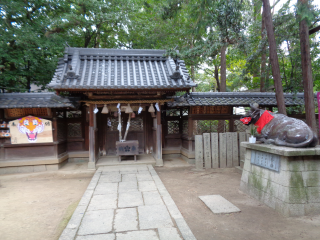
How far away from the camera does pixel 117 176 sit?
6574 millimetres

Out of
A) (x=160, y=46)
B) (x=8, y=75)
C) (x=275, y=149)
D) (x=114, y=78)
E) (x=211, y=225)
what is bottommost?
(x=211, y=225)

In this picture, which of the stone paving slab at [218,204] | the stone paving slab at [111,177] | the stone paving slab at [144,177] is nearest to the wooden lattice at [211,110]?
the stone paving slab at [144,177]

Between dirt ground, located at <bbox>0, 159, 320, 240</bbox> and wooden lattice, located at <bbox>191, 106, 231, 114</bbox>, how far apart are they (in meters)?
2.71

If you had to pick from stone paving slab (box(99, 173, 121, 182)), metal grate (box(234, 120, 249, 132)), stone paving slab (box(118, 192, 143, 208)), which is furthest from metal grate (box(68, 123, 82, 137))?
metal grate (box(234, 120, 249, 132))

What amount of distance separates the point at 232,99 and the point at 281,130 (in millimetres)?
4588

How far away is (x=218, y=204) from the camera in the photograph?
4375 millimetres

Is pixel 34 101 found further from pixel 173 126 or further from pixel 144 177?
pixel 173 126

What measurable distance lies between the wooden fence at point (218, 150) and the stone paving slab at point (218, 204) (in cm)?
267

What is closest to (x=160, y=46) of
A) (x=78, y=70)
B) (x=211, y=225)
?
(x=78, y=70)

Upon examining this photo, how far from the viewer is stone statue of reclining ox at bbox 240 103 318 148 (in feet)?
12.8

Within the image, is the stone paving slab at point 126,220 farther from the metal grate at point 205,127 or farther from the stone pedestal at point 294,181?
the metal grate at point 205,127

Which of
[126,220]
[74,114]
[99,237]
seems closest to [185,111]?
[74,114]

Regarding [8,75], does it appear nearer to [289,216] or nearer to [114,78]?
[114,78]

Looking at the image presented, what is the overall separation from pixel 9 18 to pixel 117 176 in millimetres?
8950
